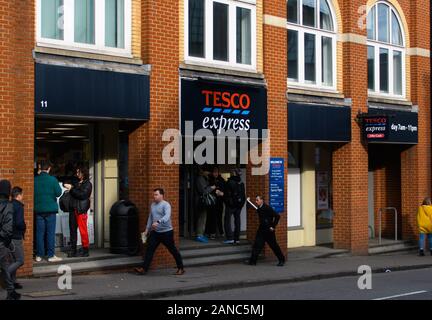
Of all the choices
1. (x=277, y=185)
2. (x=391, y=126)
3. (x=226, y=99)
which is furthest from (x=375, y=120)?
(x=226, y=99)

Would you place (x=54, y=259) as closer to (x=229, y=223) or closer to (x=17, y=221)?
(x=17, y=221)

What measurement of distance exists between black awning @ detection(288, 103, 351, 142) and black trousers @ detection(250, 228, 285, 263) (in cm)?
318

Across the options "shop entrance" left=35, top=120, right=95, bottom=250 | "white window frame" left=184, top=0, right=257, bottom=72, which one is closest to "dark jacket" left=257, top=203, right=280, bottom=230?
"white window frame" left=184, top=0, right=257, bottom=72

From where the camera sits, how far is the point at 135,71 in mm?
15094

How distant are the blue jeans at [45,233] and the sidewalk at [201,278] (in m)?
0.85

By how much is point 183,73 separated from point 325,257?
265 inches

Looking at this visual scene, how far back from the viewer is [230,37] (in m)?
17.4

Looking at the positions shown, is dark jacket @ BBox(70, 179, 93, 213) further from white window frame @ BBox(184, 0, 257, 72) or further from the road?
white window frame @ BBox(184, 0, 257, 72)

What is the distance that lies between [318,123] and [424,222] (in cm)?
465

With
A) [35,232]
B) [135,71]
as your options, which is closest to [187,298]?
[35,232]

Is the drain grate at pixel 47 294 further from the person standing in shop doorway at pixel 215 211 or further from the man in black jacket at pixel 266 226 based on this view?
the person standing in shop doorway at pixel 215 211

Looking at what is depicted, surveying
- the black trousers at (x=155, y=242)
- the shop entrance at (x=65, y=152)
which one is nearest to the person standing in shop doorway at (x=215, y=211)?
the shop entrance at (x=65, y=152)

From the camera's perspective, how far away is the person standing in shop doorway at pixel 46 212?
14.2 m
